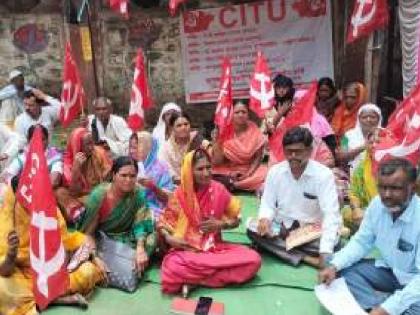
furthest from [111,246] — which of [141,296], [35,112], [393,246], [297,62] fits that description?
[297,62]

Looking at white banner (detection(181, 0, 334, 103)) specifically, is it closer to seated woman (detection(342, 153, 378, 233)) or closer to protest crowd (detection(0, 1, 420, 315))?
protest crowd (detection(0, 1, 420, 315))

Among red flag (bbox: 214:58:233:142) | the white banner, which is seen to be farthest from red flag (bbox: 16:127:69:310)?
the white banner

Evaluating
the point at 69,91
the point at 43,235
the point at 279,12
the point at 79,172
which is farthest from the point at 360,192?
the point at 279,12

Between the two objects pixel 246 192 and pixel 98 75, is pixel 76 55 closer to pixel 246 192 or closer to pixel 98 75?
pixel 98 75

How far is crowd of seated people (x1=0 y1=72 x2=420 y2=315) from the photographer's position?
147 inches

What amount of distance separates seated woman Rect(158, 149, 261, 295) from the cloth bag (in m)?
0.22

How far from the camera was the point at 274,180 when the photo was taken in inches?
182

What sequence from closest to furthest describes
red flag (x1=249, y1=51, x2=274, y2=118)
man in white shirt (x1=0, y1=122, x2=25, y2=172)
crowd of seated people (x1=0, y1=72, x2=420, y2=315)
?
1. crowd of seated people (x1=0, y1=72, x2=420, y2=315)
2. man in white shirt (x1=0, y1=122, x2=25, y2=172)
3. red flag (x1=249, y1=51, x2=274, y2=118)

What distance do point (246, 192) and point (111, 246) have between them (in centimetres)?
231

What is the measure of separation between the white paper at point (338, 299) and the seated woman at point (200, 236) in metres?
0.65

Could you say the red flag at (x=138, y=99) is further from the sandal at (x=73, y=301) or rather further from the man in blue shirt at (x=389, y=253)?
the man in blue shirt at (x=389, y=253)

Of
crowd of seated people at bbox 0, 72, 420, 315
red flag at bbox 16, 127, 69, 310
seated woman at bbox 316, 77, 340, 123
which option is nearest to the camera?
red flag at bbox 16, 127, 69, 310

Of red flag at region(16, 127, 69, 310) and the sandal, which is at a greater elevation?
red flag at region(16, 127, 69, 310)

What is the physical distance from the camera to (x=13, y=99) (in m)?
8.09
